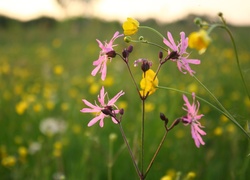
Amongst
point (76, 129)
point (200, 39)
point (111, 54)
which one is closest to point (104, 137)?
point (76, 129)

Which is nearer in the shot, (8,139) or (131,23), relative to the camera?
(131,23)

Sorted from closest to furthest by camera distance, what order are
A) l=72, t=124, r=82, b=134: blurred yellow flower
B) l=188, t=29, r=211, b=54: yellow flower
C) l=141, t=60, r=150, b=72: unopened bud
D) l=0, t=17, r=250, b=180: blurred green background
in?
l=188, t=29, r=211, b=54: yellow flower, l=141, t=60, r=150, b=72: unopened bud, l=0, t=17, r=250, b=180: blurred green background, l=72, t=124, r=82, b=134: blurred yellow flower

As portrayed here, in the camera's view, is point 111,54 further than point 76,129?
No

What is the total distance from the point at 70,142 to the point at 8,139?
16.3 inches

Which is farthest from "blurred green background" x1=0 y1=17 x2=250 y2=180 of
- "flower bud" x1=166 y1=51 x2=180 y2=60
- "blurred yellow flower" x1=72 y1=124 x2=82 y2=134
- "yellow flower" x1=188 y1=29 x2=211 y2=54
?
"yellow flower" x1=188 y1=29 x2=211 y2=54

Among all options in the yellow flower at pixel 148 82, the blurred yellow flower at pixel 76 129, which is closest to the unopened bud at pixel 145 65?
the yellow flower at pixel 148 82

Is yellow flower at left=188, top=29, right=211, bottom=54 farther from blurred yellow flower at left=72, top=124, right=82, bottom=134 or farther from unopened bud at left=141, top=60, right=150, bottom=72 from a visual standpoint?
blurred yellow flower at left=72, top=124, right=82, bottom=134

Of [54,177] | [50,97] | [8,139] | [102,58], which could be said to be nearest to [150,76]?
[102,58]

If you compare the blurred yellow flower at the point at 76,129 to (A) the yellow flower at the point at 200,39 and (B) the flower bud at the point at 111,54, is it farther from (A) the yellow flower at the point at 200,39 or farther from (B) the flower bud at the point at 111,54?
(A) the yellow flower at the point at 200,39

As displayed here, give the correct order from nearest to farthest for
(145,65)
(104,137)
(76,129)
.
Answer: (145,65) < (104,137) < (76,129)

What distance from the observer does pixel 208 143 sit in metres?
2.42

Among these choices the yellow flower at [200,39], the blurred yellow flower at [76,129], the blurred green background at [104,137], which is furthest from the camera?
the blurred yellow flower at [76,129]

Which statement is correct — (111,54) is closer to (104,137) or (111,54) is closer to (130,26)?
(130,26)

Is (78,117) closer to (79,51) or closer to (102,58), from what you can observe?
(102,58)
